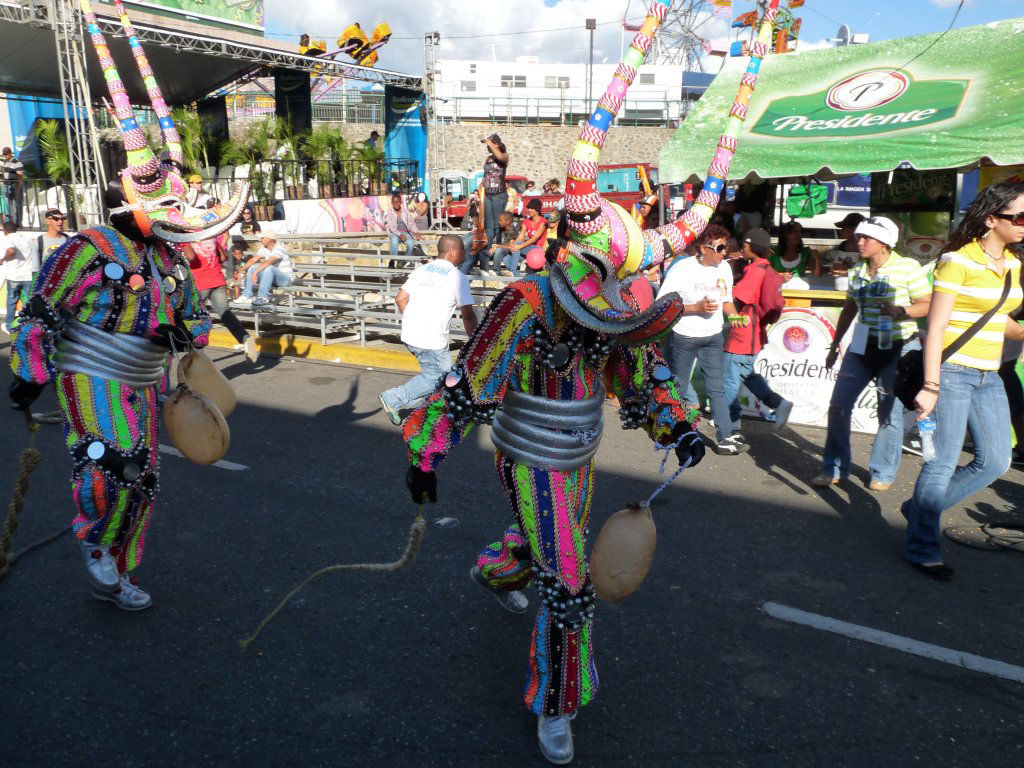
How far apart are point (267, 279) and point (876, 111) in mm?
7378

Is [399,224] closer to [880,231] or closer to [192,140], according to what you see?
[192,140]

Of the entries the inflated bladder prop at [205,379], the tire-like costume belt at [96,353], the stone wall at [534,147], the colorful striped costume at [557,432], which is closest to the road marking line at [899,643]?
the colorful striped costume at [557,432]

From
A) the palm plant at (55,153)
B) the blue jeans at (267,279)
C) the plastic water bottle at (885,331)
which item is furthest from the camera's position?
the palm plant at (55,153)

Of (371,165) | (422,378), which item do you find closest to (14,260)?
(422,378)

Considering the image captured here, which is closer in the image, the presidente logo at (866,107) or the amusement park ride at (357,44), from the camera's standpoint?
the presidente logo at (866,107)

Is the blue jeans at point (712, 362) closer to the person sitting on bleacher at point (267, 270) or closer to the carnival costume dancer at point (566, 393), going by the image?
the carnival costume dancer at point (566, 393)

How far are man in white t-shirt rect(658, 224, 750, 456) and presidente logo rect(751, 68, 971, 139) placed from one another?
302 cm

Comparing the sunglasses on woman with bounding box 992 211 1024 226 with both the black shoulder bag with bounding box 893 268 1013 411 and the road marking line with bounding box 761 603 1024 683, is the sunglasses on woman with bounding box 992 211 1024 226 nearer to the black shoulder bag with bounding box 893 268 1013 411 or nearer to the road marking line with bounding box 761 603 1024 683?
the black shoulder bag with bounding box 893 268 1013 411

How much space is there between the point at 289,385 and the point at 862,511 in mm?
5929

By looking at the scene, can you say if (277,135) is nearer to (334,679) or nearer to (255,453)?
(255,453)

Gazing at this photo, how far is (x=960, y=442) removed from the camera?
4.18m

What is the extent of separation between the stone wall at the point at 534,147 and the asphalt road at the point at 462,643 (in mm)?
30997

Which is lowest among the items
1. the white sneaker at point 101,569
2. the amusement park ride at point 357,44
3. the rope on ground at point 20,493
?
the white sneaker at point 101,569

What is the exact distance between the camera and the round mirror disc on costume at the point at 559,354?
275cm
